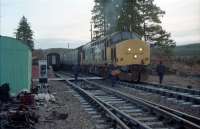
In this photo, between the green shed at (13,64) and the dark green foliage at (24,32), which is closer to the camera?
the green shed at (13,64)

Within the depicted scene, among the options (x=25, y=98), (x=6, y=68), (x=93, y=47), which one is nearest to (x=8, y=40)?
(x=6, y=68)

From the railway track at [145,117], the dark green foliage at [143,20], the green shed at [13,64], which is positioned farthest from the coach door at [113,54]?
the dark green foliage at [143,20]

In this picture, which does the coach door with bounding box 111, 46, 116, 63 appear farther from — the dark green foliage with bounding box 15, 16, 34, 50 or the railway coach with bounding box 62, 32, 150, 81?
the dark green foliage with bounding box 15, 16, 34, 50

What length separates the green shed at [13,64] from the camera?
656 inches

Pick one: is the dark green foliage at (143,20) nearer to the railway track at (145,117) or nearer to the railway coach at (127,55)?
the railway coach at (127,55)

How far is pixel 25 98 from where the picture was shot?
13727mm

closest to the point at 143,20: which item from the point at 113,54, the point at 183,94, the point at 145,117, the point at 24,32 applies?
the point at 113,54

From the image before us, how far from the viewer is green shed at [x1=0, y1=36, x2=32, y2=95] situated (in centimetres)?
1666

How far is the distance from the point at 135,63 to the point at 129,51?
88cm

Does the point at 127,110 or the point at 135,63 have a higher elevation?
the point at 135,63

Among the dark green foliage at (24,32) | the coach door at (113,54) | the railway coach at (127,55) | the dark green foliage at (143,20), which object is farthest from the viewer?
the dark green foliage at (24,32)

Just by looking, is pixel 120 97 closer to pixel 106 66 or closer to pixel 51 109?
pixel 51 109

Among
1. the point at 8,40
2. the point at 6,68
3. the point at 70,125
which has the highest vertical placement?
the point at 8,40

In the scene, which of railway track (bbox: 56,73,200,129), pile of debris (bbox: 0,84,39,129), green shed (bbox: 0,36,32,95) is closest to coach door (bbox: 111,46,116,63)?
green shed (bbox: 0,36,32,95)
